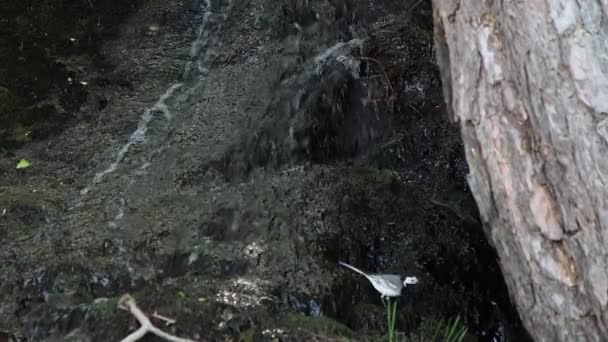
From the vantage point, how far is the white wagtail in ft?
8.60

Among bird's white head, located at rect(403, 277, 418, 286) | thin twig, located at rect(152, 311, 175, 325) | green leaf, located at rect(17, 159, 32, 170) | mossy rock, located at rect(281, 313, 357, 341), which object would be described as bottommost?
mossy rock, located at rect(281, 313, 357, 341)

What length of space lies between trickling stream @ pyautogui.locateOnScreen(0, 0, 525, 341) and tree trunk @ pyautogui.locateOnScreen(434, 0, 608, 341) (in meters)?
0.68

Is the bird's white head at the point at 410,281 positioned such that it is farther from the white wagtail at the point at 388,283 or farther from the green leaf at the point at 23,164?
the green leaf at the point at 23,164

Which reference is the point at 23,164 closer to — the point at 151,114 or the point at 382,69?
the point at 151,114

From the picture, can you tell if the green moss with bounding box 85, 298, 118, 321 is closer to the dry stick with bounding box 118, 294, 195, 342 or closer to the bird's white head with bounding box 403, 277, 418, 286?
the dry stick with bounding box 118, 294, 195, 342

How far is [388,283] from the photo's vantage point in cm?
264

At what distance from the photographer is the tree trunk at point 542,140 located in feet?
5.77

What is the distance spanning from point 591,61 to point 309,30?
2.87 meters

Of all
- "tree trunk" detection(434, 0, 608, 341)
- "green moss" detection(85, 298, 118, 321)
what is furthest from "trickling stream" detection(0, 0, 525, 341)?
"tree trunk" detection(434, 0, 608, 341)

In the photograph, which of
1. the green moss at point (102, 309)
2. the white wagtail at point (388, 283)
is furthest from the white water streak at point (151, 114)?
the white wagtail at point (388, 283)

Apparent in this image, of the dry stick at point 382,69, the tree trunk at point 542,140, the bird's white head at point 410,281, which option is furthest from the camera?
the dry stick at point 382,69

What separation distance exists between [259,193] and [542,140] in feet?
5.70

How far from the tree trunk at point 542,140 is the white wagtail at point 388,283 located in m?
0.57

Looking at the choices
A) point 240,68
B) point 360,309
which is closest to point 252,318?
point 360,309
